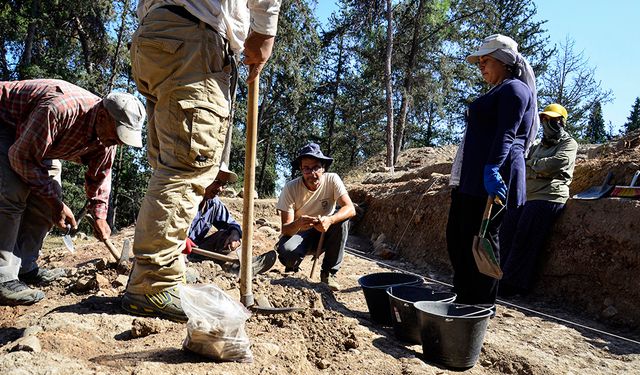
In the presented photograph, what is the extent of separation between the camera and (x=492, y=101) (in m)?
3.25

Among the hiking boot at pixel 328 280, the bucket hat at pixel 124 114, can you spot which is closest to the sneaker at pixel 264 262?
the hiking boot at pixel 328 280

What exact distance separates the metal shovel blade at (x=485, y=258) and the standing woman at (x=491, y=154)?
0.10m

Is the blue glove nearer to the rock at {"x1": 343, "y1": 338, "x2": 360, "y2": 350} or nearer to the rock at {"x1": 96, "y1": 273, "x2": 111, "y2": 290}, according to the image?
the rock at {"x1": 343, "y1": 338, "x2": 360, "y2": 350}

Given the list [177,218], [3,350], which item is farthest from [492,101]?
[3,350]

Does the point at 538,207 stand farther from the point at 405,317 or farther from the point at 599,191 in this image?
the point at 405,317

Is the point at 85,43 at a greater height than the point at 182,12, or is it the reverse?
A: the point at 85,43

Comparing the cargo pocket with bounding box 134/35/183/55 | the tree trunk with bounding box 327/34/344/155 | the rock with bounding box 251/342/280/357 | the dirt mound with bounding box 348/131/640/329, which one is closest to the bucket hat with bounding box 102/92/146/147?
the cargo pocket with bounding box 134/35/183/55

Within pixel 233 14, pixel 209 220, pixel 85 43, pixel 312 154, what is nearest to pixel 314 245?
pixel 312 154

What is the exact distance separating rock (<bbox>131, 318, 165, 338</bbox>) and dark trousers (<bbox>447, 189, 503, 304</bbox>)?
6.70 feet

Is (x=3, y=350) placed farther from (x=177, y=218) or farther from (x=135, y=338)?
(x=177, y=218)

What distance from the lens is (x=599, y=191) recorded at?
17.9 ft

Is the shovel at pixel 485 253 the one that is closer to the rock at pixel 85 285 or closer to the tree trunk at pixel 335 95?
the rock at pixel 85 285

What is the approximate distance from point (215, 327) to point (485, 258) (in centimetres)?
181

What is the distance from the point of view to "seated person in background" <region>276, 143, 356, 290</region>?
4422mm
